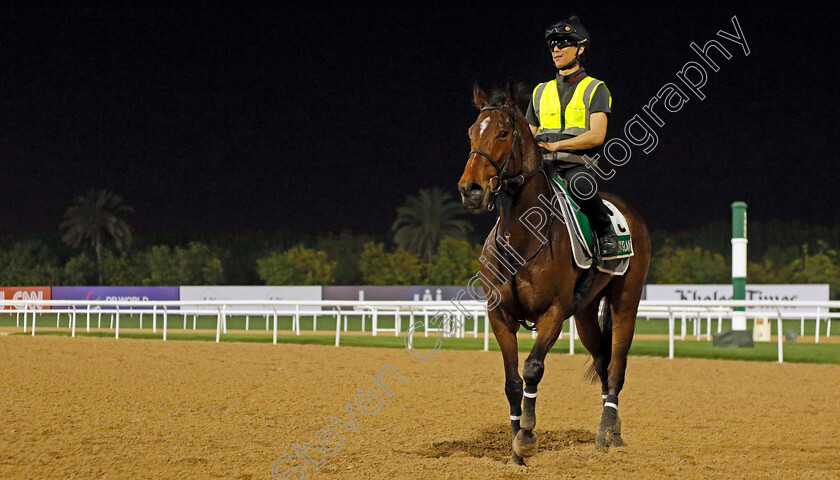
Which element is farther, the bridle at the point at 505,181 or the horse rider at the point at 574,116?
the horse rider at the point at 574,116

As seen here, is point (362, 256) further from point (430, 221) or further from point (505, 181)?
point (505, 181)

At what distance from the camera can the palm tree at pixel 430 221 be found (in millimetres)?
51156

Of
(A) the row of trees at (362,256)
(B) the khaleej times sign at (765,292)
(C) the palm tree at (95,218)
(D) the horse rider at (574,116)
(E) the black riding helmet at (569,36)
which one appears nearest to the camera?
(D) the horse rider at (574,116)

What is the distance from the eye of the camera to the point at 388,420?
6.29 metres

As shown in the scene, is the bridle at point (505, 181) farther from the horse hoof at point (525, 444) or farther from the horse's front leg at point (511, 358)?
the horse hoof at point (525, 444)

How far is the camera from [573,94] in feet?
16.4

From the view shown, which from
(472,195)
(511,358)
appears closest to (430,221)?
(511,358)

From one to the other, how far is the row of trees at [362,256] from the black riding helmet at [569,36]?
112 ft

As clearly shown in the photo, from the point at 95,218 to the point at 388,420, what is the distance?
5253 centimetres

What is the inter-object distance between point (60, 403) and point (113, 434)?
1725mm

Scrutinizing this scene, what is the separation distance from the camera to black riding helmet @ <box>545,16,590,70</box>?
5035 mm

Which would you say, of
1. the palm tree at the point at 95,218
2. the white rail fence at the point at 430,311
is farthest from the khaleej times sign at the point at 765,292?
the palm tree at the point at 95,218

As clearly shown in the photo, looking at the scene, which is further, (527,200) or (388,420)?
(388,420)

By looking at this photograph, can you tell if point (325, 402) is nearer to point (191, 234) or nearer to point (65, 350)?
point (65, 350)
